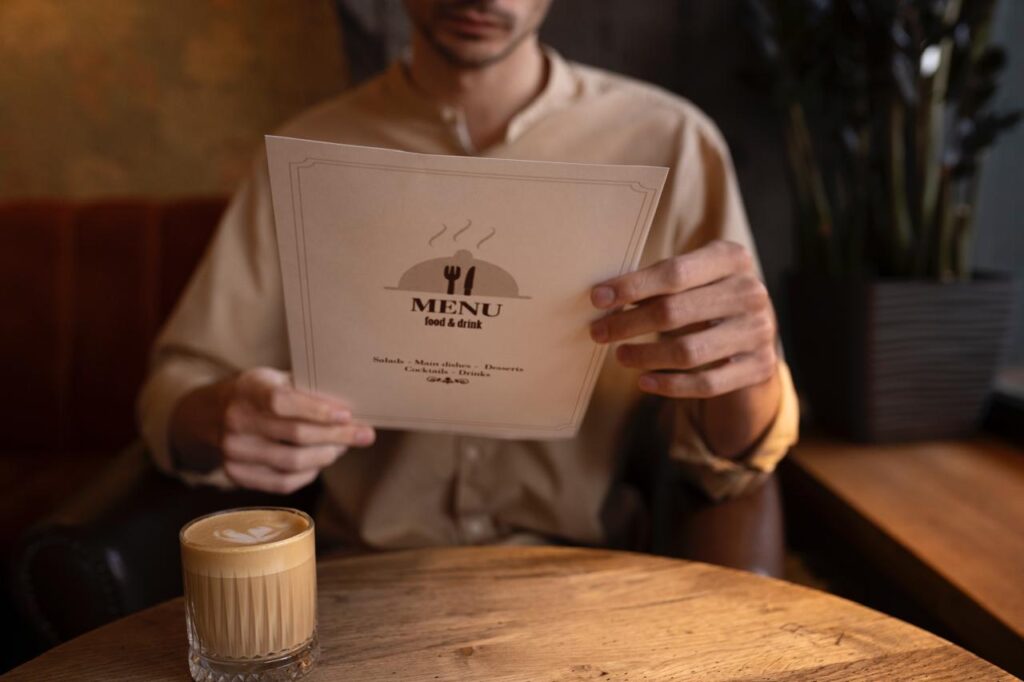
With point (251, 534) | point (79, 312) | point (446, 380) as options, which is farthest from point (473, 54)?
point (79, 312)

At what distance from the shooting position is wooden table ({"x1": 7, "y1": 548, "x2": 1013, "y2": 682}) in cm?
75

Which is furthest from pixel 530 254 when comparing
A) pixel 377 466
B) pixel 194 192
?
pixel 194 192

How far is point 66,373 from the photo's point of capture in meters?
2.01

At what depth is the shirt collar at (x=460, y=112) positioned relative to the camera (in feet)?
4.48

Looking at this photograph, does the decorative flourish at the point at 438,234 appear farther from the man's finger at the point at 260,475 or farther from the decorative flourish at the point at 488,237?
the man's finger at the point at 260,475

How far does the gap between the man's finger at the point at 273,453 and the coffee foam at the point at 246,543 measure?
234 millimetres

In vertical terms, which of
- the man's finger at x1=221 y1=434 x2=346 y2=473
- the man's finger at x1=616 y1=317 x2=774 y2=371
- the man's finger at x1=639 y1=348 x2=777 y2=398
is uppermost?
the man's finger at x1=616 y1=317 x2=774 y2=371

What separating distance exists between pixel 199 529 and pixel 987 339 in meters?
1.52

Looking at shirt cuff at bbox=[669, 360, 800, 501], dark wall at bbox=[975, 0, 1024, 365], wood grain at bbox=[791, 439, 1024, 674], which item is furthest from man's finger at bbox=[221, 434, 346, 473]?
dark wall at bbox=[975, 0, 1024, 365]

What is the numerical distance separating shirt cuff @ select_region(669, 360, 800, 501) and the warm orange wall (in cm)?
145

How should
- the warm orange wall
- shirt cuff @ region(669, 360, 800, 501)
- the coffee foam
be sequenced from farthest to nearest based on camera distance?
the warm orange wall < shirt cuff @ region(669, 360, 800, 501) < the coffee foam

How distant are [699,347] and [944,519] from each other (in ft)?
2.19

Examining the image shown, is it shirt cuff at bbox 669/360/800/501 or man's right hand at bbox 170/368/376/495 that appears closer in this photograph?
man's right hand at bbox 170/368/376/495

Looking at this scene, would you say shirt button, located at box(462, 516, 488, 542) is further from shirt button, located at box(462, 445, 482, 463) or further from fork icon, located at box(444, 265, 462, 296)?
fork icon, located at box(444, 265, 462, 296)
